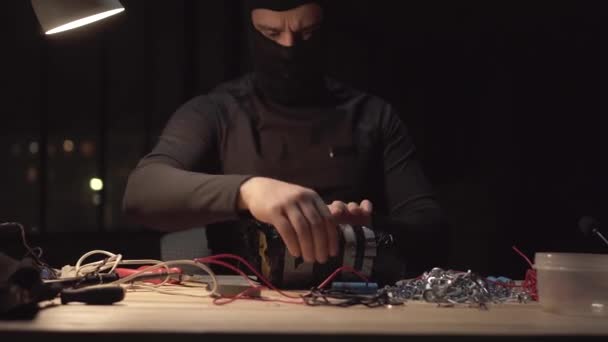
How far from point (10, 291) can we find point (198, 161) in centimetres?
121

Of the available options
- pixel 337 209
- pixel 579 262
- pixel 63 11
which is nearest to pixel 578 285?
pixel 579 262

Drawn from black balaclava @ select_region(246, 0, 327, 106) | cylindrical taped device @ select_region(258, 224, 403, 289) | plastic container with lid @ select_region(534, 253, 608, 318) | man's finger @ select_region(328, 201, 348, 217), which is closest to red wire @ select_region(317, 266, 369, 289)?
cylindrical taped device @ select_region(258, 224, 403, 289)

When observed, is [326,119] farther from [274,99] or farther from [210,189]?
[210,189]

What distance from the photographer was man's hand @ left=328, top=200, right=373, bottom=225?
1.17m

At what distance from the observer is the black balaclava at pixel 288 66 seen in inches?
72.3

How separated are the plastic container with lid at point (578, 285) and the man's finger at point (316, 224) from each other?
315 mm

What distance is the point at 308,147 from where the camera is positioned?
77.3 inches

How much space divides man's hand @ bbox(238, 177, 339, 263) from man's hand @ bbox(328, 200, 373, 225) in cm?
18

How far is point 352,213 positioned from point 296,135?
81 cm

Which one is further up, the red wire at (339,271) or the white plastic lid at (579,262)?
the white plastic lid at (579,262)

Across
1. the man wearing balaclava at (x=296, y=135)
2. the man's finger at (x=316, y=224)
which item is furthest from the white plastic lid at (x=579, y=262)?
the man wearing balaclava at (x=296, y=135)

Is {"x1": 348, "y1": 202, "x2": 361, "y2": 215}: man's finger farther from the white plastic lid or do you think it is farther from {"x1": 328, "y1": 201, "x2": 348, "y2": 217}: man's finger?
the white plastic lid

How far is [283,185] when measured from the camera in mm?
1015

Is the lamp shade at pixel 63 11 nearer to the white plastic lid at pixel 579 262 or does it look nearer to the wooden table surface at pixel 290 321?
the wooden table surface at pixel 290 321
